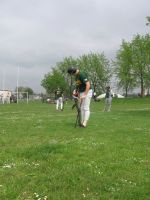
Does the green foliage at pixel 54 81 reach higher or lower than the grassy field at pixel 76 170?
higher

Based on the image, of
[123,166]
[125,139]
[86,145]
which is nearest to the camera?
[123,166]

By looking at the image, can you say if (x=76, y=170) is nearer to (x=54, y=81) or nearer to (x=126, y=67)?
(x=126, y=67)

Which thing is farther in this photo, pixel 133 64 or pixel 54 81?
pixel 54 81

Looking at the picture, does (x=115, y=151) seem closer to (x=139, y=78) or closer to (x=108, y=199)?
(x=108, y=199)

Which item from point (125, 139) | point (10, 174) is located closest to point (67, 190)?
point (10, 174)

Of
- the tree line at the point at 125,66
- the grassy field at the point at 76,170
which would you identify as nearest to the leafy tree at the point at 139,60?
the tree line at the point at 125,66

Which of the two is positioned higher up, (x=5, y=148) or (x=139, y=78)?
(x=139, y=78)

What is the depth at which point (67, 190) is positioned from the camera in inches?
263

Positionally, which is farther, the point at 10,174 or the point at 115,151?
the point at 115,151

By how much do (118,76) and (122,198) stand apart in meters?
92.6

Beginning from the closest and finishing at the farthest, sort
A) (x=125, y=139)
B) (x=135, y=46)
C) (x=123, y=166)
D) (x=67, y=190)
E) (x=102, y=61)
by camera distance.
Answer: (x=67, y=190)
(x=123, y=166)
(x=125, y=139)
(x=135, y=46)
(x=102, y=61)

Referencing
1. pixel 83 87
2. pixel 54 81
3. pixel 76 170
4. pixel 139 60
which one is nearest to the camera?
pixel 76 170

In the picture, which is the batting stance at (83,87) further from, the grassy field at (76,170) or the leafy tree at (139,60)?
the leafy tree at (139,60)

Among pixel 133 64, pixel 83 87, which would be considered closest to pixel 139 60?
pixel 133 64
